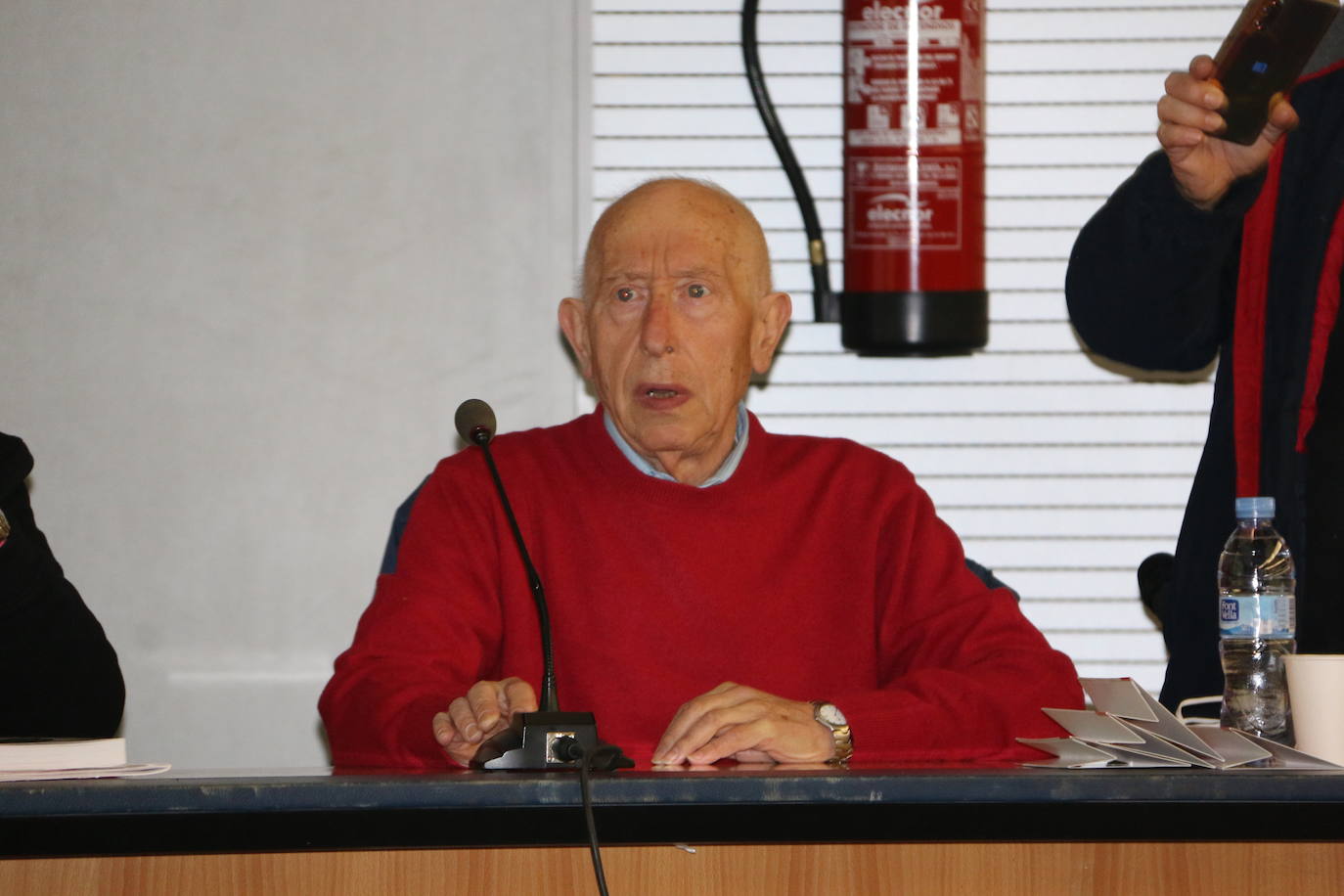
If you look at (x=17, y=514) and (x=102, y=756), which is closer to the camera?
(x=102, y=756)

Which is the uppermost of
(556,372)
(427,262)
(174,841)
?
(427,262)

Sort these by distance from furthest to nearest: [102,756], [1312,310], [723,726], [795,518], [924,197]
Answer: [924,197]
[795,518]
[1312,310]
[723,726]
[102,756]

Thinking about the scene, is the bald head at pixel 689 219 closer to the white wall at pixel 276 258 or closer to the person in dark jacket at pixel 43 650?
the white wall at pixel 276 258

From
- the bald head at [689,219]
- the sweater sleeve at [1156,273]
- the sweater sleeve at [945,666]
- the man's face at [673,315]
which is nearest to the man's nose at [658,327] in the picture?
the man's face at [673,315]

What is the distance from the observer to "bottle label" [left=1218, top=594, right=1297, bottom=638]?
1.88 m

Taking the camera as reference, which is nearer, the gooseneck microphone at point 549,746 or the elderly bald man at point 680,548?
the gooseneck microphone at point 549,746

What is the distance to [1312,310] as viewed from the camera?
7.12ft

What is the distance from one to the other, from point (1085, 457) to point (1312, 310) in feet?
3.19

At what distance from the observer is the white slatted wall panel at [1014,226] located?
10.2ft

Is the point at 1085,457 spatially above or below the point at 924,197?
below

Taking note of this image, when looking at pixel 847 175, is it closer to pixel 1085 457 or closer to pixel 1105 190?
pixel 1105 190

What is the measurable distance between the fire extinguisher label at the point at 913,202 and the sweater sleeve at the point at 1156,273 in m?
Result: 0.49

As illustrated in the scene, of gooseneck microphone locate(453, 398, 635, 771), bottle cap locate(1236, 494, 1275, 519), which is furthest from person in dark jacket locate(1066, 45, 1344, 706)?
gooseneck microphone locate(453, 398, 635, 771)

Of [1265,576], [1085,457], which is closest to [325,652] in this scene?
[1085,457]
